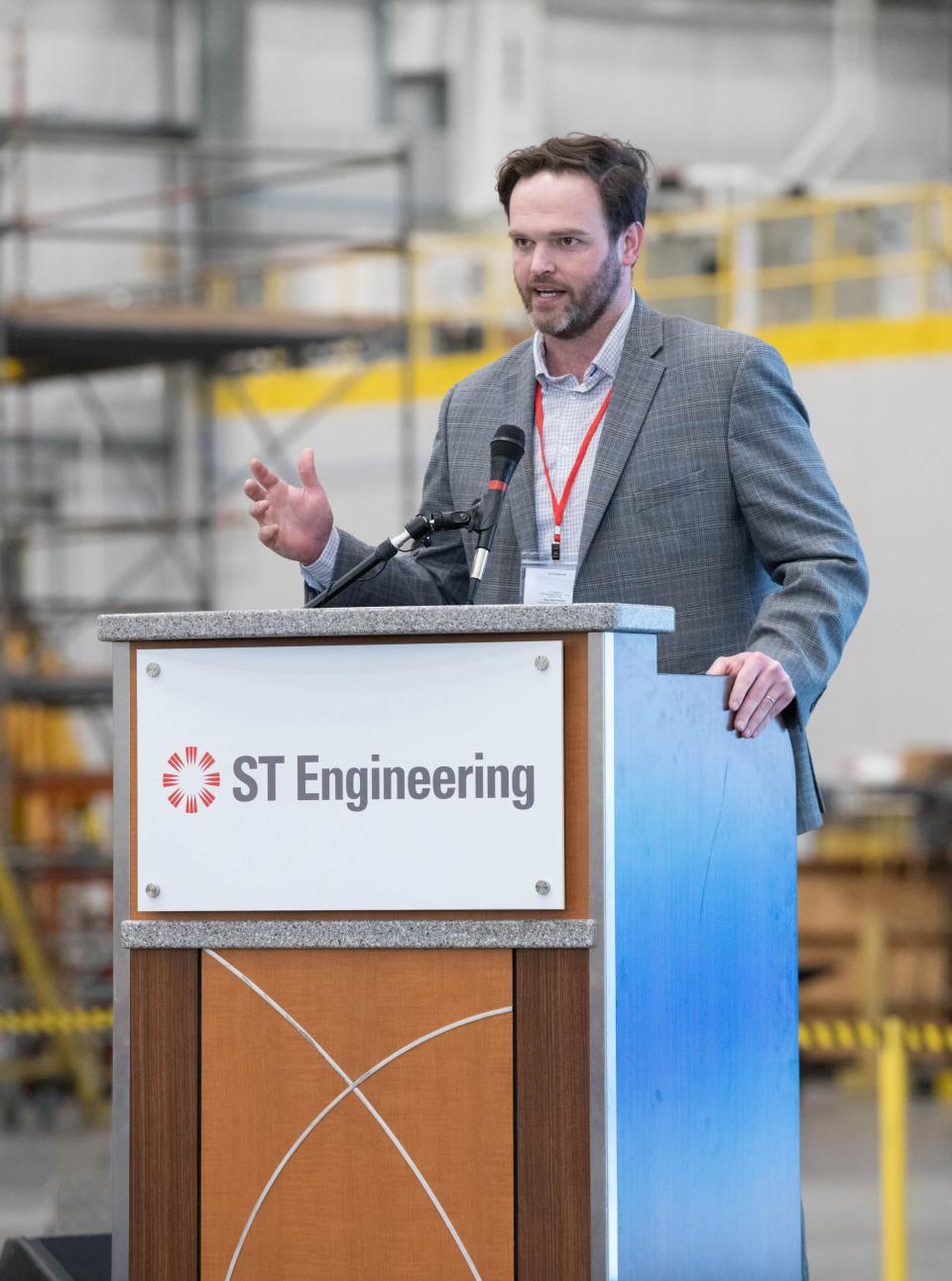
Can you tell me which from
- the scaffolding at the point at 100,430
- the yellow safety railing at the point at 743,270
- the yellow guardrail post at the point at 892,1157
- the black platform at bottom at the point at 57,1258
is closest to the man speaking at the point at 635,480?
the black platform at bottom at the point at 57,1258

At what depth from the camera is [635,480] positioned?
3098 millimetres

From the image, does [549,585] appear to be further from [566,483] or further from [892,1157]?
[892,1157]

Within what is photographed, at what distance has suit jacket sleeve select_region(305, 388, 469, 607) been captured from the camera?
3188 mm

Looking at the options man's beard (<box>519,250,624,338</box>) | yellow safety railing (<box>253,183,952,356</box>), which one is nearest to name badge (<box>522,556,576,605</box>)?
man's beard (<box>519,250,624,338</box>)

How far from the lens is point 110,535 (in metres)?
16.6

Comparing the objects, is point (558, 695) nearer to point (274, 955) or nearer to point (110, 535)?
point (274, 955)

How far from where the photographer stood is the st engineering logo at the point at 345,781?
2568mm

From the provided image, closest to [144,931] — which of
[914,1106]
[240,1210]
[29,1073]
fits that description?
[240,1210]

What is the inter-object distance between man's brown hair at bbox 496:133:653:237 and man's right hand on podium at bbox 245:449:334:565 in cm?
50

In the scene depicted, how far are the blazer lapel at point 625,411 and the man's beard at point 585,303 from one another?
0.09 m

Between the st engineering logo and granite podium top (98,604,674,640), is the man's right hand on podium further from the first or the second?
the st engineering logo

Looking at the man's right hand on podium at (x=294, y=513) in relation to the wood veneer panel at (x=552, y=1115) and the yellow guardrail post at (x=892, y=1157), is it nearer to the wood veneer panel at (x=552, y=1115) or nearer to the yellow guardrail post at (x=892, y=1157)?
the wood veneer panel at (x=552, y=1115)

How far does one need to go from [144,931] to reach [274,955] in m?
0.17

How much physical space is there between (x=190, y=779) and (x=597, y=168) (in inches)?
40.7
